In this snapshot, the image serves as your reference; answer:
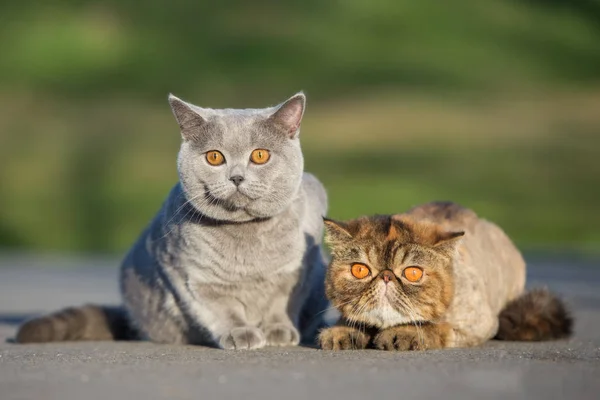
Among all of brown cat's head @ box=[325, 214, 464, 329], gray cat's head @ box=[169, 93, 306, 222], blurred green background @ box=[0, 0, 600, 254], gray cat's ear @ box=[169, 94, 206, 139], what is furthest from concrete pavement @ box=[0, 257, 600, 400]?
blurred green background @ box=[0, 0, 600, 254]

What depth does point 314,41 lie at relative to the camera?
19281mm

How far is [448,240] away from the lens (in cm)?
383

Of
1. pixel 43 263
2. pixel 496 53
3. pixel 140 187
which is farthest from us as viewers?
pixel 496 53

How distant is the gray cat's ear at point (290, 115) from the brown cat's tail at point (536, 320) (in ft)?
4.50

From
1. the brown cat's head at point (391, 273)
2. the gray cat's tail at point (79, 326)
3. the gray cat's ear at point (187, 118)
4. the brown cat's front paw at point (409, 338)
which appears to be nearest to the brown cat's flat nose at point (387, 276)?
the brown cat's head at point (391, 273)

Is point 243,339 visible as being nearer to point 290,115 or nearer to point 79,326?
point 290,115

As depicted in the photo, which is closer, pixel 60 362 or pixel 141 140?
pixel 60 362

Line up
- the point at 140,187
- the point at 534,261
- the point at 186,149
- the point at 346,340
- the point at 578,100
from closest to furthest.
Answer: the point at 346,340 → the point at 186,149 → the point at 534,261 → the point at 140,187 → the point at 578,100

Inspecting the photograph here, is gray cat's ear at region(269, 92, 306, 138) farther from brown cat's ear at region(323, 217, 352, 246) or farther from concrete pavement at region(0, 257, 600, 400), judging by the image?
concrete pavement at region(0, 257, 600, 400)

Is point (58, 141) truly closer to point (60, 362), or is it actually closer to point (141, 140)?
point (141, 140)

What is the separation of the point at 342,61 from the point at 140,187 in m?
6.32

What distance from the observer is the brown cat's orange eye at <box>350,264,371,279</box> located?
3.81 metres

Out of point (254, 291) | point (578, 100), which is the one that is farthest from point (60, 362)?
point (578, 100)

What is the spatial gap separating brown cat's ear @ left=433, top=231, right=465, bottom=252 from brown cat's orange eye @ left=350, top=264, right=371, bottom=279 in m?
0.30
